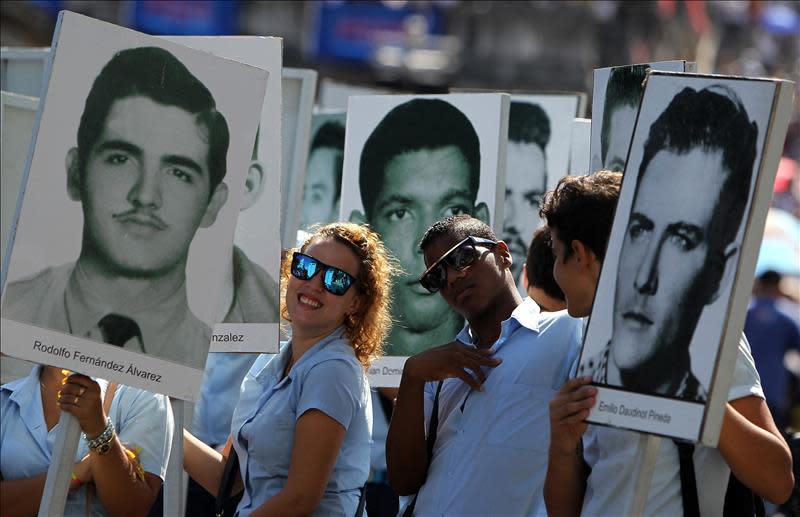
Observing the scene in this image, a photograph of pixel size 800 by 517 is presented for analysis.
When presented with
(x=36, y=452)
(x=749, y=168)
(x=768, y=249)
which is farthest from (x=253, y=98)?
(x=768, y=249)

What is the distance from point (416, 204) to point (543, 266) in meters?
0.79

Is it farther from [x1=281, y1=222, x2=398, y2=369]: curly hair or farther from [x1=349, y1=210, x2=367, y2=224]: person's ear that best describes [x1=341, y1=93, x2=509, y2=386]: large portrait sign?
[x1=281, y1=222, x2=398, y2=369]: curly hair

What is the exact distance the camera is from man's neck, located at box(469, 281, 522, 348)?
13.5ft

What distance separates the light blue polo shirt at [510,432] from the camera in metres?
3.85

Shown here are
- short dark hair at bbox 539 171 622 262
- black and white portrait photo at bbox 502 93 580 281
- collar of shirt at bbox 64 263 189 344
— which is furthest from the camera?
black and white portrait photo at bbox 502 93 580 281

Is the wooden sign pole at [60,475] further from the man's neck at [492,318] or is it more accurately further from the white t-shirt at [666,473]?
the white t-shirt at [666,473]

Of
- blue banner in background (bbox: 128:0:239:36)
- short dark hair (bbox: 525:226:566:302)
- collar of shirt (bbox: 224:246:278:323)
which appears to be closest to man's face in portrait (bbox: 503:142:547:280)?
short dark hair (bbox: 525:226:566:302)

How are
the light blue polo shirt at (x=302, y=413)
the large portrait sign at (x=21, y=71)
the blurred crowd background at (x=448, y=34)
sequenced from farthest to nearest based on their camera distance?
1. the blurred crowd background at (x=448, y=34)
2. the large portrait sign at (x=21, y=71)
3. the light blue polo shirt at (x=302, y=413)

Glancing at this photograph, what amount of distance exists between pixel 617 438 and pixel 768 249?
744 cm

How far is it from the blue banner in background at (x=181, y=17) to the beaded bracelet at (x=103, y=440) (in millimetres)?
18511

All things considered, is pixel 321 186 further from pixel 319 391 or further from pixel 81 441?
pixel 319 391

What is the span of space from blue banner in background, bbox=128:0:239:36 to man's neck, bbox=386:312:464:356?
684 inches

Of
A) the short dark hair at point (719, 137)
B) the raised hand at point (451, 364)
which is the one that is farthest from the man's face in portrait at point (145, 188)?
the short dark hair at point (719, 137)

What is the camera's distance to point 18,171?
6035 millimetres
